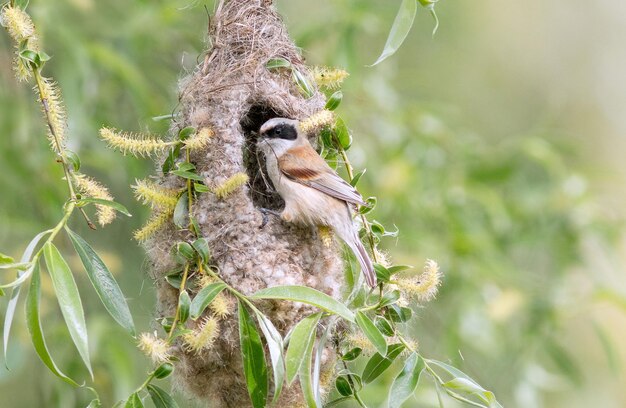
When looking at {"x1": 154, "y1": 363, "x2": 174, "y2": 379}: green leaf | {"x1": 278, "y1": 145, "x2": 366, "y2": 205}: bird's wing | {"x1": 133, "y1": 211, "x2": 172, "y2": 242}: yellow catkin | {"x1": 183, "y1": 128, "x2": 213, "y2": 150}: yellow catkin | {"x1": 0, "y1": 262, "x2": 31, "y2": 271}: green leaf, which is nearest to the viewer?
{"x1": 0, "y1": 262, "x2": 31, "y2": 271}: green leaf

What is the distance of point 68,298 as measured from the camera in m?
2.00

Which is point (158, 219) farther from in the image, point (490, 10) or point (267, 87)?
point (490, 10)

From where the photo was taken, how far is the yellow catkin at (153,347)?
82.9 inches

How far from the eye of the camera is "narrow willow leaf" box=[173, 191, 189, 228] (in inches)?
105

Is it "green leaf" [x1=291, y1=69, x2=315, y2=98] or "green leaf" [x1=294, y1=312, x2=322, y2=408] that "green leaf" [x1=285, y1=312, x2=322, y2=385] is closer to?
"green leaf" [x1=294, y1=312, x2=322, y2=408]

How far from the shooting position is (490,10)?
9734 mm

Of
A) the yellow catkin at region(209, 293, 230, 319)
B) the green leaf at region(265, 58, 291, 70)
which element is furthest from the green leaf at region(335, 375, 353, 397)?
the green leaf at region(265, 58, 291, 70)

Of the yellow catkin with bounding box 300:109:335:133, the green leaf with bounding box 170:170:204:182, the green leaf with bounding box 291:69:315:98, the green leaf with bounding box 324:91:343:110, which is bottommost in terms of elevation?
the green leaf with bounding box 170:170:204:182

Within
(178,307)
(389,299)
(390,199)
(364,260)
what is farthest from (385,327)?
(390,199)

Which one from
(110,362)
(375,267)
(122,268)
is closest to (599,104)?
(122,268)

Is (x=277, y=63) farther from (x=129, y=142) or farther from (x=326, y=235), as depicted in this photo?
(x=129, y=142)

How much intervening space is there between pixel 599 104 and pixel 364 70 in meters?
5.12

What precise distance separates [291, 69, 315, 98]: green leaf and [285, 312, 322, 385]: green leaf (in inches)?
43.8

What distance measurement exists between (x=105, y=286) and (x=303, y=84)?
1.17 m
